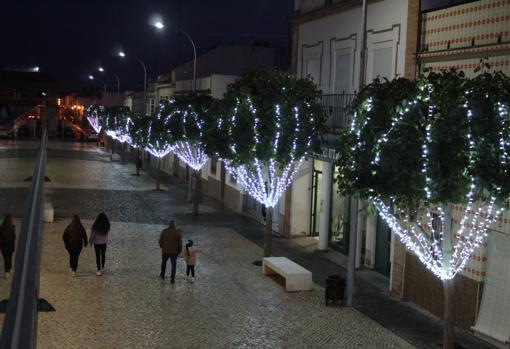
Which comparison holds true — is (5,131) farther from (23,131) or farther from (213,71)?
(213,71)

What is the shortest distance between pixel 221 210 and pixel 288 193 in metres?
7.10

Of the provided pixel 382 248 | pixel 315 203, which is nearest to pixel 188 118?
pixel 315 203

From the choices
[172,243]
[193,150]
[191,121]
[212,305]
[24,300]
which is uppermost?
[191,121]

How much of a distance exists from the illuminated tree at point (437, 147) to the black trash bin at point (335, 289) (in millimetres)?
3616

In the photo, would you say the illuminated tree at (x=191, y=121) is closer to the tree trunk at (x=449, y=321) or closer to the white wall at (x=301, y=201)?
the white wall at (x=301, y=201)

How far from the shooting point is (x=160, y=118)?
31.9 m

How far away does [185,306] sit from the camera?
14531mm

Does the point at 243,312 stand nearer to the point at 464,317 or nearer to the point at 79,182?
the point at 464,317

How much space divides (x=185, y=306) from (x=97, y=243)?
3.49 metres

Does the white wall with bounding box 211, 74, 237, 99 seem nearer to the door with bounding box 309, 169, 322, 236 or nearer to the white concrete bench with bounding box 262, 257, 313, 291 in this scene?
the door with bounding box 309, 169, 322, 236

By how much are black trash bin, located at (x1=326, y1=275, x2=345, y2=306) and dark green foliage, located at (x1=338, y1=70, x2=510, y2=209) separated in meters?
4.11

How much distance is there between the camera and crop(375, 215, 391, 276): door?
1875 cm

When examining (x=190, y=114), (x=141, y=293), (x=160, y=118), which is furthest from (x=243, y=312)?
(x=160, y=118)

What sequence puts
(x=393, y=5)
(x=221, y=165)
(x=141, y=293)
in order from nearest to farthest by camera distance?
(x=141, y=293) < (x=393, y=5) < (x=221, y=165)
